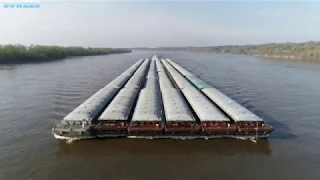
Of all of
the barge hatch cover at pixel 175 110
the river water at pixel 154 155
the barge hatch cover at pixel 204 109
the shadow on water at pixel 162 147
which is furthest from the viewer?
the barge hatch cover at pixel 204 109

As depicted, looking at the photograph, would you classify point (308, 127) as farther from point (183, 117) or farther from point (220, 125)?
point (183, 117)

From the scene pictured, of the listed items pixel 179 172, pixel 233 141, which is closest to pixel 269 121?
pixel 233 141

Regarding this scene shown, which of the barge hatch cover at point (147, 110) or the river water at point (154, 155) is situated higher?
the barge hatch cover at point (147, 110)

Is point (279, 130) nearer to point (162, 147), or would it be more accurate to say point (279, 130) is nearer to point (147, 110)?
point (162, 147)

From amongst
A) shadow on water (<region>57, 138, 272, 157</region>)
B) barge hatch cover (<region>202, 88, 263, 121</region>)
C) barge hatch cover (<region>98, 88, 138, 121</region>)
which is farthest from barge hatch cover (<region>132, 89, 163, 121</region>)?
barge hatch cover (<region>202, 88, 263, 121</region>)

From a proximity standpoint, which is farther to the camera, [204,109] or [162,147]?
[204,109]

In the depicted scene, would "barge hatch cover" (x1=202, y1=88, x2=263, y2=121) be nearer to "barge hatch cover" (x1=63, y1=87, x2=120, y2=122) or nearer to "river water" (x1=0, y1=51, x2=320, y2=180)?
"river water" (x1=0, y1=51, x2=320, y2=180)

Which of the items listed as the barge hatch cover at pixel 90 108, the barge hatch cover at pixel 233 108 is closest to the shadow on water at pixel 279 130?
the barge hatch cover at pixel 233 108

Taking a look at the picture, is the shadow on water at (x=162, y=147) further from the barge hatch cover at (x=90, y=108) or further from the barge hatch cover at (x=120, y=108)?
the barge hatch cover at (x=90, y=108)

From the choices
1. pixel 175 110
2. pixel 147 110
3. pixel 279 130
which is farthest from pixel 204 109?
pixel 279 130
